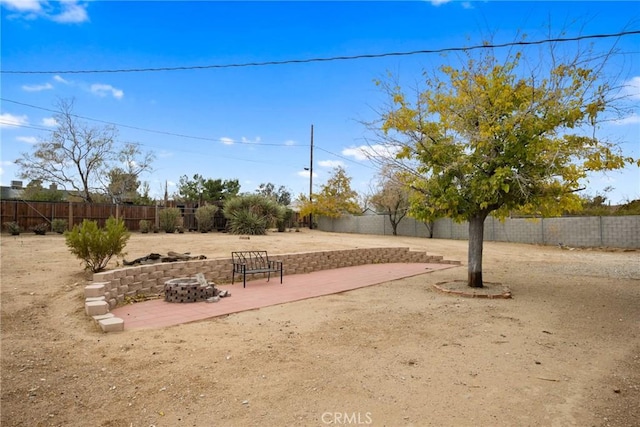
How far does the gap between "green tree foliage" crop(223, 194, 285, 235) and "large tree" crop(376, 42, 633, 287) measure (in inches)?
458

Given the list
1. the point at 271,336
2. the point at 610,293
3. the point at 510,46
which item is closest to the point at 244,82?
the point at 510,46

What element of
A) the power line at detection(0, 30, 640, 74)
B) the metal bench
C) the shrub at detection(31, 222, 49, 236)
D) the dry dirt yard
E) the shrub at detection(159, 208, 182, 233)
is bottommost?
the dry dirt yard

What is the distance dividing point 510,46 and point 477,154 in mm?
2144

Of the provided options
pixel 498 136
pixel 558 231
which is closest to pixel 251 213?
pixel 498 136

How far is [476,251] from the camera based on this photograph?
335 inches

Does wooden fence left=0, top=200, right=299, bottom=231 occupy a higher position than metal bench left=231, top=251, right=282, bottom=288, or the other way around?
wooden fence left=0, top=200, right=299, bottom=231

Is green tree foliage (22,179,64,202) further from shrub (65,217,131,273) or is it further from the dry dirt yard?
the dry dirt yard

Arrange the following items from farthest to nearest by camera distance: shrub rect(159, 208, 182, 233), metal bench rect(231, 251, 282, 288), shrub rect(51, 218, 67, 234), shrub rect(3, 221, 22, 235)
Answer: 1. shrub rect(159, 208, 182, 233)
2. shrub rect(51, 218, 67, 234)
3. shrub rect(3, 221, 22, 235)
4. metal bench rect(231, 251, 282, 288)

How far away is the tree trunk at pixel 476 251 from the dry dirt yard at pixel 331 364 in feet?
3.64

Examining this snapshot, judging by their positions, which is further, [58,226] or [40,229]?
[58,226]

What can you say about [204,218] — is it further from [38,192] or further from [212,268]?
[38,192]

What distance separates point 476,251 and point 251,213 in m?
12.8

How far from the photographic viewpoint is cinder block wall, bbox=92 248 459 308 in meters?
6.74

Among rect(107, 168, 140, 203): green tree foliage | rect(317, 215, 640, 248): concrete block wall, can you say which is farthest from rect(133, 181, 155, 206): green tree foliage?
rect(317, 215, 640, 248): concrete block wall
